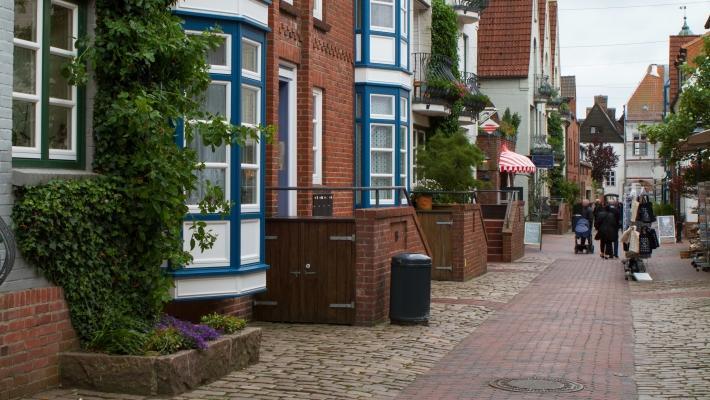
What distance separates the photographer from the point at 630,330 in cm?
1414

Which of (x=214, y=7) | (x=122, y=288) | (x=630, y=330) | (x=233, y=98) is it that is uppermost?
(x=214, y=7)

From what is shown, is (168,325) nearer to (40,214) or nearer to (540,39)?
(40,214)

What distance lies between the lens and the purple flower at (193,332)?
928cm

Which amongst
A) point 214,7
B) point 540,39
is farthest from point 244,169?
point 540,39

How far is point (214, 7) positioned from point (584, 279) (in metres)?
13.7

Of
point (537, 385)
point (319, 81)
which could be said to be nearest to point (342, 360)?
point (537, 385)

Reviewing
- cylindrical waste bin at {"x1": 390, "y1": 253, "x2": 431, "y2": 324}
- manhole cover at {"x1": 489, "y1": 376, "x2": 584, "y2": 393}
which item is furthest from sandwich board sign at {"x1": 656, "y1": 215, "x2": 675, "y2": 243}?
manhole cover at {"x1": 489, "y1": 376, "x2": 584, "y2": 393}

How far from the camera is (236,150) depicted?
39.2 feet

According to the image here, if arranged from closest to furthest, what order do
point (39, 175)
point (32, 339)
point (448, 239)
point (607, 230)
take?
point (32, 339) → point (39, 175) → point (448, 239) → point (607, 230)

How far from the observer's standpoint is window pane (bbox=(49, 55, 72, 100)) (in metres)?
9.23

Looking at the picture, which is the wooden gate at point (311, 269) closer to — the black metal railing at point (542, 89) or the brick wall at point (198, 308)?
the brick wall at point (198, 308)

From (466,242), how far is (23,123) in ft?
43.8

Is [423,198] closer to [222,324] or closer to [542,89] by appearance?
[222,324]

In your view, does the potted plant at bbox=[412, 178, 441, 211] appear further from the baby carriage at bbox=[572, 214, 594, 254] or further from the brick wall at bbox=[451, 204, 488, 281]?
the baby carriage at bbox=[572, 214, 594, 254]
